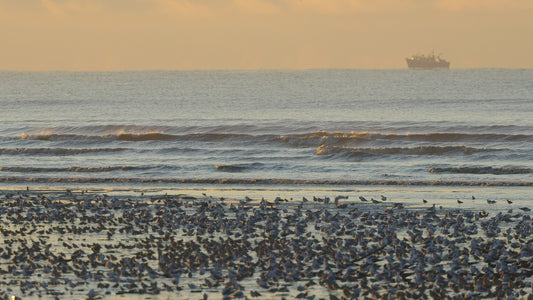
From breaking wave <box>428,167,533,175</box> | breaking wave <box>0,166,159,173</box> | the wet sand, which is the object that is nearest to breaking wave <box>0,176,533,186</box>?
breaking wave <box>0,166,159,173</box>

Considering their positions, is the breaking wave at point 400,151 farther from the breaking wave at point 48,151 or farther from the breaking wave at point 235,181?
the breaking wave at point 48,151

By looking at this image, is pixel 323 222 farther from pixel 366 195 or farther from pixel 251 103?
Answer: pixel 251 103

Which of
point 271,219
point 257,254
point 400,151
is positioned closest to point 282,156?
point 400,151

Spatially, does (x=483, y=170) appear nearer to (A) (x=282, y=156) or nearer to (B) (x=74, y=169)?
(A) (x=282, y=156)

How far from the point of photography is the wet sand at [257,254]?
14594 mm

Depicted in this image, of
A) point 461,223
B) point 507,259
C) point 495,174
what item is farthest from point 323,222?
point 495,174

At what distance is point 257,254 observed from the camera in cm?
1694

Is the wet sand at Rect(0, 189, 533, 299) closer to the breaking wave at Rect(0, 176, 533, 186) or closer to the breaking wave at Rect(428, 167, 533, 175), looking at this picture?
the breaking wave at Rect(0, 176, 533, 186)

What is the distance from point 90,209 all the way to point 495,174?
738 inches

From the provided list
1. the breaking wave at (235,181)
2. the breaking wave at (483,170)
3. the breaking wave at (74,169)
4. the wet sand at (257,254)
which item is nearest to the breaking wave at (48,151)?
the breaking wave at (74,169)

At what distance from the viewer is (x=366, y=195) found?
28719 mm

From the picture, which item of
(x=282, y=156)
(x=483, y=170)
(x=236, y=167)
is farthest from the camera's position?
(x=282, y=156)

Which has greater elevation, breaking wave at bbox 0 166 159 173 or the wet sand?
breaking wave at bbox 0 166 159 173

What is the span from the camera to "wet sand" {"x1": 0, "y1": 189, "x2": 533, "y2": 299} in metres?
14.6
